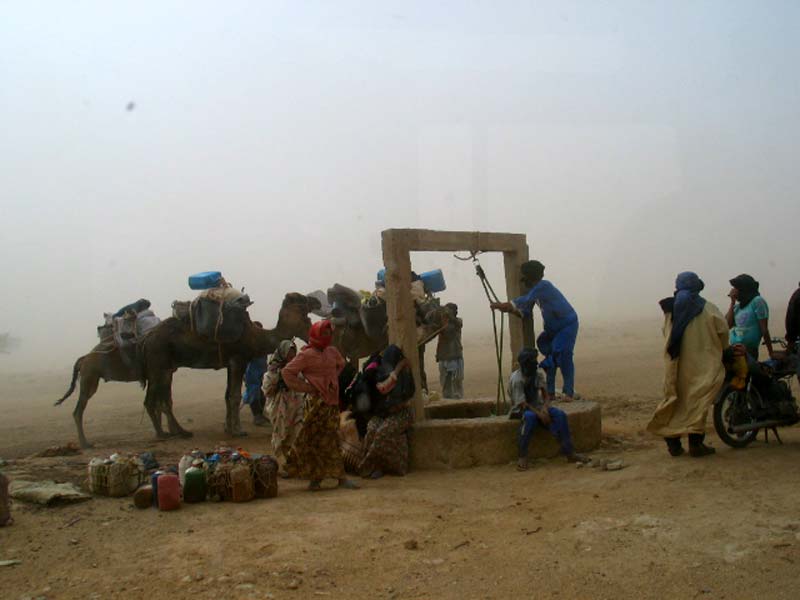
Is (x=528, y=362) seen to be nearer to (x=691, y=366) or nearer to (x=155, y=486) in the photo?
(x=691, y=366)

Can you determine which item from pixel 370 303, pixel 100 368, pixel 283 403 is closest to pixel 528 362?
pixel 283 403

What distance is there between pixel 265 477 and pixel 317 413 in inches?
32.0

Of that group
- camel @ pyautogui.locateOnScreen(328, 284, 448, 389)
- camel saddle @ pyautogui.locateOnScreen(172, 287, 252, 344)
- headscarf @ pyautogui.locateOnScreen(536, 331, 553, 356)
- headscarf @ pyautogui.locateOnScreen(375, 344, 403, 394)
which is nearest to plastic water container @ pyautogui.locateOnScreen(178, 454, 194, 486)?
headscarf @ pyautogui.locateOnScreen(375, 344, 403, 394)

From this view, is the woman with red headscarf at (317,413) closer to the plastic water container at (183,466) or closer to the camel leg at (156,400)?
the plastic water container at (183,466)

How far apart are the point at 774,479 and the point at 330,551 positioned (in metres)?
3.40

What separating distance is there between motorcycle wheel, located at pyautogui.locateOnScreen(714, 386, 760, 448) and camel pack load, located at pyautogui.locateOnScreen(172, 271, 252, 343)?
7156mm

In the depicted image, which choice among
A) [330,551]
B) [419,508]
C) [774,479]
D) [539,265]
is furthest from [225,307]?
[774,479]

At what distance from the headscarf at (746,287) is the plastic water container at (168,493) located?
5.99m

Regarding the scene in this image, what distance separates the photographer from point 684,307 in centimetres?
698

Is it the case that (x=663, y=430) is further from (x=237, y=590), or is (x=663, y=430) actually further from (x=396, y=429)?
(x=237, y=590)

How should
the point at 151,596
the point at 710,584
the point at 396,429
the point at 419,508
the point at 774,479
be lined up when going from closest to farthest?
the point at 710,584
the point at 151,596
the point at 774,479
the point at 419,508
the point at 396,429

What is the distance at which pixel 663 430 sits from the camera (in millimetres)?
7055

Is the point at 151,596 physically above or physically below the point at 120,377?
below

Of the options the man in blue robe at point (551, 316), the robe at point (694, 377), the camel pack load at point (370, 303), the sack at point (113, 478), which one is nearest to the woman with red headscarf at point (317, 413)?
the sack at point (113, 478)
